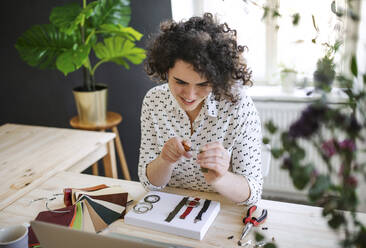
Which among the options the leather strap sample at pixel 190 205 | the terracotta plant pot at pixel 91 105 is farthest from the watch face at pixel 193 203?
the terracotta plant pot at pixel 91 105

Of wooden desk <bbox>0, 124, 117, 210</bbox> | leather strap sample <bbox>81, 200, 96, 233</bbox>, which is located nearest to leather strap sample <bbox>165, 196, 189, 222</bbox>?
leather strap sample <bbox>81, 200, 96, 233</bbox>

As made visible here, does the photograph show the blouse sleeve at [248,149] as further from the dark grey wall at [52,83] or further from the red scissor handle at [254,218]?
the dark grey wall at [52,83]

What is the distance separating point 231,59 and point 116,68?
1.67 metres

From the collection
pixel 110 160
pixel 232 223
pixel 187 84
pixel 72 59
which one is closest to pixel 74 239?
pixel 232 223

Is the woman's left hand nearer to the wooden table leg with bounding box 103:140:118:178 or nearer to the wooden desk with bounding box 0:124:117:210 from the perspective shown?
the wooden desk with bounding box 0:124:117:210

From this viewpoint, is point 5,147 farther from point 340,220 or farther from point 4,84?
point 340,220

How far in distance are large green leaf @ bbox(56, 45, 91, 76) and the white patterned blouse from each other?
0.80 metres

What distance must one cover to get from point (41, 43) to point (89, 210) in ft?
5.05

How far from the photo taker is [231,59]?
130 cm

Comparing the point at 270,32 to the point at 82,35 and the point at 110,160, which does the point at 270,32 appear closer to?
the point at 82,35

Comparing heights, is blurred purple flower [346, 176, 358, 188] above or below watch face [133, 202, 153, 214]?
above

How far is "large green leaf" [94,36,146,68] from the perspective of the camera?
236cm

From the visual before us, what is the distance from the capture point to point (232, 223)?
1132 millimetres

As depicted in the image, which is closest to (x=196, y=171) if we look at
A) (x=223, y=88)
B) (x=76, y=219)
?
(x=223, y=88)
